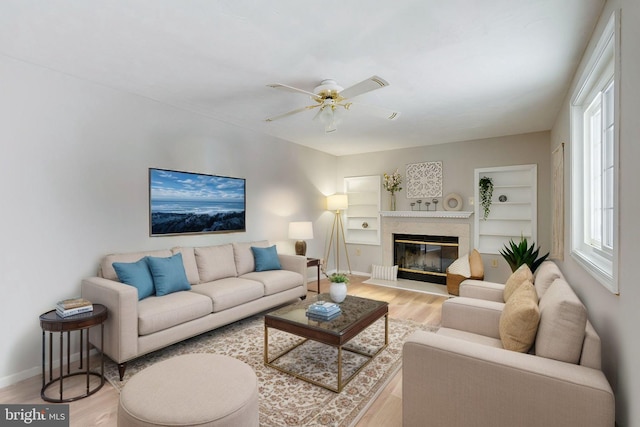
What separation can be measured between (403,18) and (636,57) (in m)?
1.18

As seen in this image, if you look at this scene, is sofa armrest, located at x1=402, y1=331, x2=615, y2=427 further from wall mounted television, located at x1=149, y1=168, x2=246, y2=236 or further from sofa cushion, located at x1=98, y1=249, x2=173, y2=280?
wall mounted television, located at x1=149, y1=168, x2=246, y2=236

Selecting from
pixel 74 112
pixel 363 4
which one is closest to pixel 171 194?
pixel 74 112

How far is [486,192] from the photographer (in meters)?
5.11

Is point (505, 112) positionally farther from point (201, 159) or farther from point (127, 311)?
point (127, 311)

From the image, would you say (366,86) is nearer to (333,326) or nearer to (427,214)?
(333,326)

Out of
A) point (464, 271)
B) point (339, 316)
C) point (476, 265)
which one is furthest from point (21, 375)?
point (476, 265)

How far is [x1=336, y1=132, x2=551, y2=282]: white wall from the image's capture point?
4.61m

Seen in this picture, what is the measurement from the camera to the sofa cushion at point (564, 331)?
5.04 ft

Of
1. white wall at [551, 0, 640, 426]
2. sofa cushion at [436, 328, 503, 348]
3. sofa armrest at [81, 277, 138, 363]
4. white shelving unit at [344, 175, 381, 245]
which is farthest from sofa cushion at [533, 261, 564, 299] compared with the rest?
white shelving unit at [344, 175, 381, 245]

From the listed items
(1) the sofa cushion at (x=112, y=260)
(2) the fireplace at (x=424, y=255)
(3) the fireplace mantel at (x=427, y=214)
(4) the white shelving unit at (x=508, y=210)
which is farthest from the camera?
(2) the fireplace at (x=424, y=255)

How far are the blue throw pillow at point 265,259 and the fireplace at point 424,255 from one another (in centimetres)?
269

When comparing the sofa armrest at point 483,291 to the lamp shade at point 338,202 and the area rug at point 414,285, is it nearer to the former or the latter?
the area rug at point 414,285

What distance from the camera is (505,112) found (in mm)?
3750

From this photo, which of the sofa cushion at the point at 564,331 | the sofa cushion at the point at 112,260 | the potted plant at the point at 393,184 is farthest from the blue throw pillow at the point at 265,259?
the sofa cushion at the point at 564,331
